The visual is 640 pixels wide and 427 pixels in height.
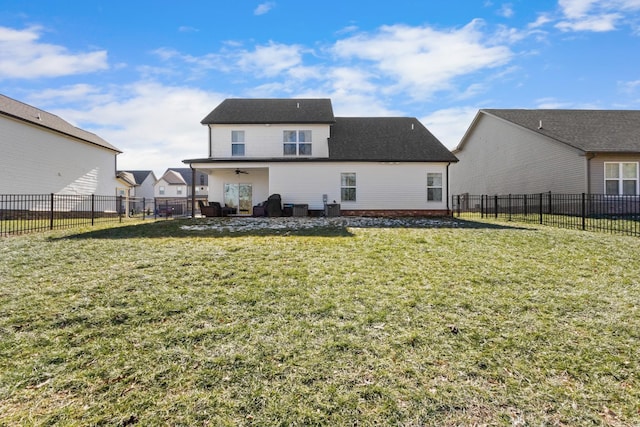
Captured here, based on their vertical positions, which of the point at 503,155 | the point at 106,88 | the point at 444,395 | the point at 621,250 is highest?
the point at 106,88

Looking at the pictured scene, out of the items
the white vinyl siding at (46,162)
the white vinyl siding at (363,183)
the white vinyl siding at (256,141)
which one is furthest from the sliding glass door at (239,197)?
the white vinyl siding at (46,162)

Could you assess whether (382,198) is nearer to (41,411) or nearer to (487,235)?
(487,235)

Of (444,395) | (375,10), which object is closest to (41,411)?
(444,395)

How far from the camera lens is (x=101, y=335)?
3570 mm

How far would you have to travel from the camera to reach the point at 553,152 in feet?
61.8

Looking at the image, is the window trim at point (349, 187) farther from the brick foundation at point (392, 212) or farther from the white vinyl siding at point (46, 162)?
the white vinyl siding at point (46, 162)

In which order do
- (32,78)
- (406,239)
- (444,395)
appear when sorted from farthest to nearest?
(32,78) → (406,239) → (444,395)

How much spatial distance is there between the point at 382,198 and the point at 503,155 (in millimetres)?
11550

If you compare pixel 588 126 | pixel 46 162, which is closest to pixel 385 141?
pixel 588 126

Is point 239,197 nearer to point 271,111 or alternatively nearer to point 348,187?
point 271,111

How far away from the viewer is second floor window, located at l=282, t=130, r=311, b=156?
62.0ft

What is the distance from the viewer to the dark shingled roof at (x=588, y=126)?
1698 cm

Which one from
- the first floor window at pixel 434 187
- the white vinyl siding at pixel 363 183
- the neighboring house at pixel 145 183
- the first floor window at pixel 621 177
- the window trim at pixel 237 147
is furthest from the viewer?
the neighboring house at pixel 145 183

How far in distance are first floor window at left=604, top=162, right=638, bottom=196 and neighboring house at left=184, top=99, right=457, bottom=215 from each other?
8214mm
